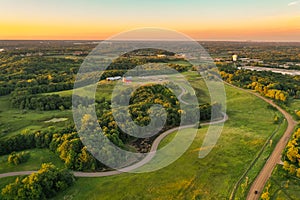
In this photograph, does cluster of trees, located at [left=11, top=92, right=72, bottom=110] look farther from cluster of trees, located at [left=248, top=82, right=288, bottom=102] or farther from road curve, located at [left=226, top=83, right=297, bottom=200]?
cluster of trees, located at [left=248, top=82, right=288, bottom=102]

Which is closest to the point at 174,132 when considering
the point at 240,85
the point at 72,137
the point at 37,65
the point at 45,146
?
the point at 72,137

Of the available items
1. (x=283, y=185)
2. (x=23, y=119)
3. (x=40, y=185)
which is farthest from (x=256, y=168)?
(x=23, y=119)

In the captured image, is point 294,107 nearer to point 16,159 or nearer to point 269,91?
point 269,91

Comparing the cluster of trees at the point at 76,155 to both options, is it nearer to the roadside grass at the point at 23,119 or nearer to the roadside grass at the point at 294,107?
the roadside grass at the point at 23,119

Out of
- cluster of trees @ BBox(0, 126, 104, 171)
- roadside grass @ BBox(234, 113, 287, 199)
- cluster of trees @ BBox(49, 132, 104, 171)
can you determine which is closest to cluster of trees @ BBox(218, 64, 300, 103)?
roadside grass @ BBox(234, 113, 287, 199)

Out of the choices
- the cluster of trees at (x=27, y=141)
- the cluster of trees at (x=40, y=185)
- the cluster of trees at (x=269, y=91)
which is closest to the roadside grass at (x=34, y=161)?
the cluster of trees at (x=27, y=141)

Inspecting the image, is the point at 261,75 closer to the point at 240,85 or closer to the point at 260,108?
the point at 240,85
